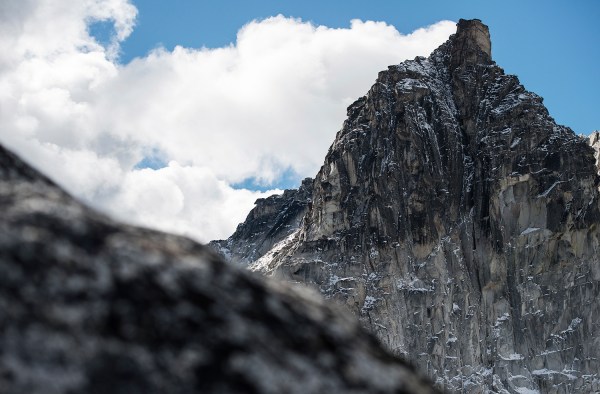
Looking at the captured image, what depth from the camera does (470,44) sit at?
146 meters

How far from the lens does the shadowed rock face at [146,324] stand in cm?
300

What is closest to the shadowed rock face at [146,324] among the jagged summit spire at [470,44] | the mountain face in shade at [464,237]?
the mountain face in shade at [464,237]

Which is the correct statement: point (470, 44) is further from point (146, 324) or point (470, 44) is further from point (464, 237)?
point (146, 324)

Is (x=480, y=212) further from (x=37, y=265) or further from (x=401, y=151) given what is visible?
(x=37, y=265)

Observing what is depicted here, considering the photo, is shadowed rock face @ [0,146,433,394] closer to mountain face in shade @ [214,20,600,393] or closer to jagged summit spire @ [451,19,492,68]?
mountain face in shade @ [214,20,600,393]

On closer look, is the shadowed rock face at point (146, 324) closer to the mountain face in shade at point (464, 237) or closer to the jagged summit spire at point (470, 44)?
the mountain face in shade at point (464, 237)

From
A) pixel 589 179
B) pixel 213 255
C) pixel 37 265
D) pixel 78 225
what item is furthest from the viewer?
pixel 589 179

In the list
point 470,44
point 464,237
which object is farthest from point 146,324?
point 470,44

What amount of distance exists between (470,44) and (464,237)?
38621 mm

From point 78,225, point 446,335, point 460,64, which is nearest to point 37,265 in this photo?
point 78,225

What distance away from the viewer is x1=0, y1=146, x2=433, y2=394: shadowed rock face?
300cm

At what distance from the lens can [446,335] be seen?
387 feet

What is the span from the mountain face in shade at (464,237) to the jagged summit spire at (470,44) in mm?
8791

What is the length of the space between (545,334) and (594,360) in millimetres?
7167
